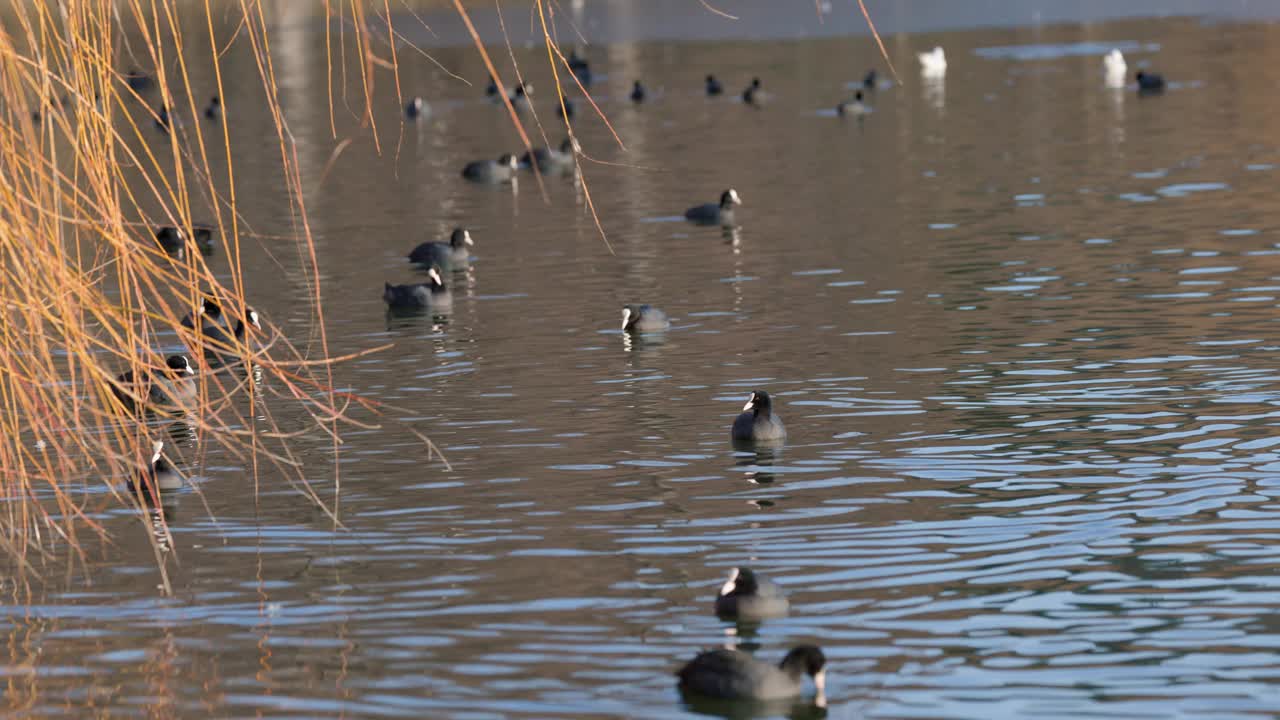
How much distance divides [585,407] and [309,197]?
20717 millimetres

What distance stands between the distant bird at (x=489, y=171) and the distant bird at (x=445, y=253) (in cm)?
1079

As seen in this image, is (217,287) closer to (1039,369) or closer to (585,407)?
(585,407)

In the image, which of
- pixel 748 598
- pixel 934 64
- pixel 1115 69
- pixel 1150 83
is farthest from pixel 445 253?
pixel 934 64

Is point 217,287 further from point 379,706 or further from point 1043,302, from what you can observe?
point 1043,302

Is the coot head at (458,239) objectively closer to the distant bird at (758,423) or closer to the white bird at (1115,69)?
the distant bird at (758,423)

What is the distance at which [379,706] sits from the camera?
944 cm

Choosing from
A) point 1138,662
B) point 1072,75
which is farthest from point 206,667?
point 1072,75

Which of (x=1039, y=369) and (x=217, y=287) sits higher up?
(x=217, y=287)

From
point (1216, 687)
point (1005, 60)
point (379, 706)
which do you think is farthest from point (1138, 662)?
point (1005, 60)

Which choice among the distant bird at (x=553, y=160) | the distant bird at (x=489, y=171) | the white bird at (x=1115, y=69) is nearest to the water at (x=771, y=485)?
the distant bird at (x=489, y=171)

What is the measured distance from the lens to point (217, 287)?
18.9ft

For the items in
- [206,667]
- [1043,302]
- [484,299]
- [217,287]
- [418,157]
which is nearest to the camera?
[217,287]

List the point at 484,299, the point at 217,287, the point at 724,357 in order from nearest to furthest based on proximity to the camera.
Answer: the point at 217,287, the point at 724,357, the point at 484,299

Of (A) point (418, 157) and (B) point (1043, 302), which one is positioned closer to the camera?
(B) point (1043, 302)
